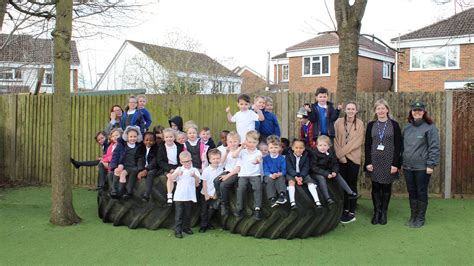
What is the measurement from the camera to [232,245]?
5.75m

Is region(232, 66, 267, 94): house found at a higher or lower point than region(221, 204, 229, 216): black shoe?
higher

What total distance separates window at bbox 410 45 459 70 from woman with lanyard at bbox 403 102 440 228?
19938mm

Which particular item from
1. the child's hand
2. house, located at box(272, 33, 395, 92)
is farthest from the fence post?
house, located at box(272, 33, 395, 92)

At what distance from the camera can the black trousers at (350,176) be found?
22.7 ft

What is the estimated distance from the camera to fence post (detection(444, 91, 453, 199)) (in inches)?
334

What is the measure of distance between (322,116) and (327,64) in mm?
25444

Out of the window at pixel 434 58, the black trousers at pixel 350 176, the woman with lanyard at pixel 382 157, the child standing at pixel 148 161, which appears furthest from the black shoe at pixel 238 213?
the window at pixel 434 58

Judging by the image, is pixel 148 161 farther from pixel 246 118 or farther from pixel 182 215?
pixel 246 118

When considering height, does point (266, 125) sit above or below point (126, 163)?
above

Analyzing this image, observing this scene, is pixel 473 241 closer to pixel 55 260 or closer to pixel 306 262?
pixel 306 262

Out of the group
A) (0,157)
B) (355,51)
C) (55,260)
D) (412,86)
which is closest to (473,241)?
(355,51)

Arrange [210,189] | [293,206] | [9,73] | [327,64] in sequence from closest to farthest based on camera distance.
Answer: [293,206]
[210,189]
[9,73]
[327,64]

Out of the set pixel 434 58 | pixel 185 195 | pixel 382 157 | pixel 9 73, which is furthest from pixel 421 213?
pixel 434 58

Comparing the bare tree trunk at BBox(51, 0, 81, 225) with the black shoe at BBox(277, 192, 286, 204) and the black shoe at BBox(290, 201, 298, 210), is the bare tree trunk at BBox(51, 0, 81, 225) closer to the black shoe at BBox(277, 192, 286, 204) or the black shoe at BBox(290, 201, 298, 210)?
the black shoe at BBox(277, 192, 286, 204)
